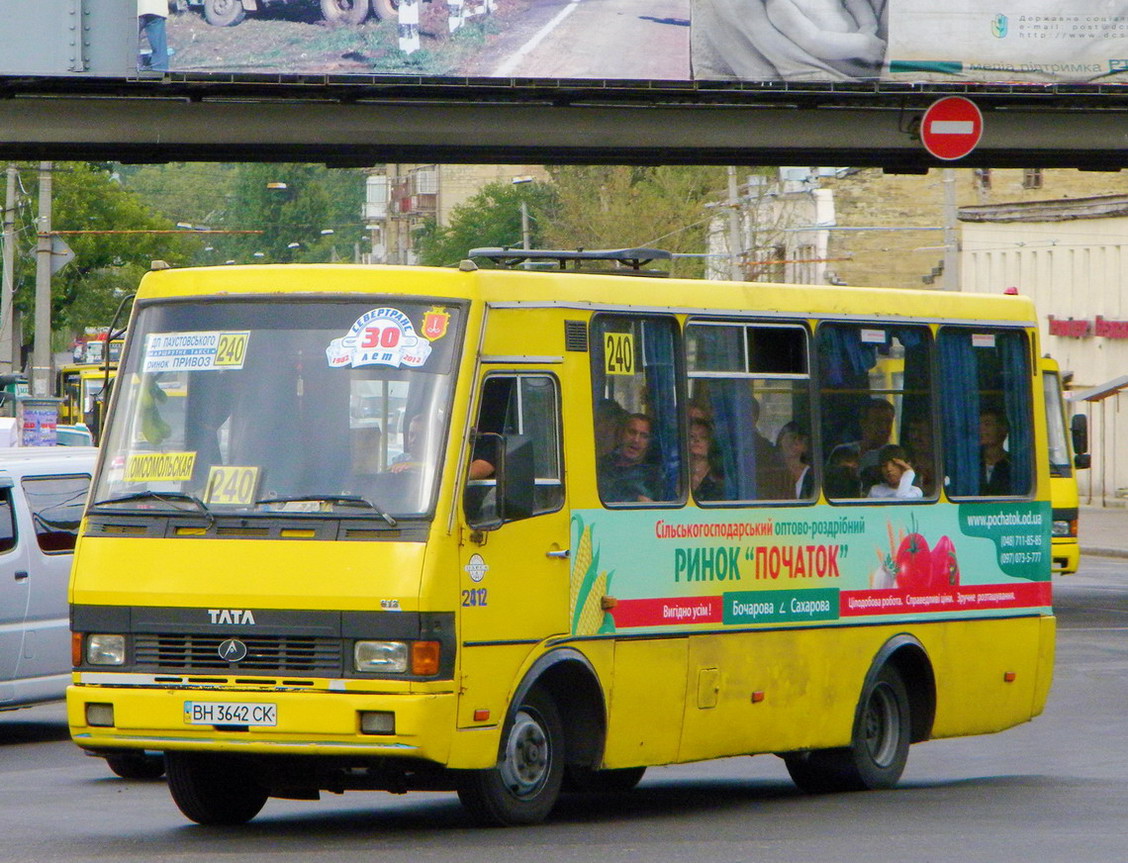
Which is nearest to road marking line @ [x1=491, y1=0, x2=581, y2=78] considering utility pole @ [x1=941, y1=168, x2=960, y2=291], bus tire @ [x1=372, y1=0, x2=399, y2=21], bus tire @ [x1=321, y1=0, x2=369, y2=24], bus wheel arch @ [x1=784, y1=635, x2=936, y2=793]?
bus tire @ [x1=372, y1=0, x2=399, y2=21]

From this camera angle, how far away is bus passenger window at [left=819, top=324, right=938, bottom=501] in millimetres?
11883

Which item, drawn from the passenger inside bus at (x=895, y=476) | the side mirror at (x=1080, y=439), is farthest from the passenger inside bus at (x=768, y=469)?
the side mirror at (x=1080, y=439)

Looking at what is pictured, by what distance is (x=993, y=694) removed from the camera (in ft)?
42.1

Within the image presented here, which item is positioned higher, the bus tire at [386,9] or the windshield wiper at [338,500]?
the bus tire at [386,9]

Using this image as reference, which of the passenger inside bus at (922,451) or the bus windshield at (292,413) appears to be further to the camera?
the passenger inside bus at (922,451)

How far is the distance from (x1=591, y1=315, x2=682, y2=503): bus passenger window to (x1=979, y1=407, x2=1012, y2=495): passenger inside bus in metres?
2.78

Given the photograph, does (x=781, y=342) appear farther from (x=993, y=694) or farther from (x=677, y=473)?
(x=993, y=694)

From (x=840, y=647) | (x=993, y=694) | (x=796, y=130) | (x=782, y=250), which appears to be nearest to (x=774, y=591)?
(x=840, y=647)

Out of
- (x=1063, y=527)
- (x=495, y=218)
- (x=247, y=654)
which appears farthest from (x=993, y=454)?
(x=495, y=218)

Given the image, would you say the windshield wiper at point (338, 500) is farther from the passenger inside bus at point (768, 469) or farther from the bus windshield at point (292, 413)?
the passenger inside bus at point (768, 469)

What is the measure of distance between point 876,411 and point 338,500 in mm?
3835

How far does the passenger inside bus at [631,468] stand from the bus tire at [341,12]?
1506 cm

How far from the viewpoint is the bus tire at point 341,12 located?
24.8 m

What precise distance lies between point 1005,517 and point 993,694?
1.02 meters
